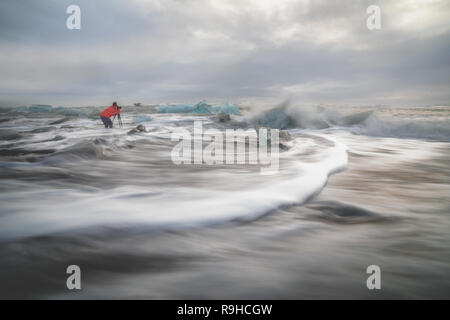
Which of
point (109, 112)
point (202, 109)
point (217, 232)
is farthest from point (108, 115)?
point (202, 109)

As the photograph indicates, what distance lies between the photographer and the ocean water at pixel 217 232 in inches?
42.2

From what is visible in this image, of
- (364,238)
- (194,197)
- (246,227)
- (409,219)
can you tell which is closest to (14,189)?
(194,197)

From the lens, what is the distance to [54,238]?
1386 mm

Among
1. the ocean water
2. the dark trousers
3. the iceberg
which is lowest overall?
the ocean water

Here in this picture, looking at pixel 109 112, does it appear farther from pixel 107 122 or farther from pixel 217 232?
pixel 217 232

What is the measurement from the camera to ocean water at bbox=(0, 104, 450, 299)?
42.2 inches

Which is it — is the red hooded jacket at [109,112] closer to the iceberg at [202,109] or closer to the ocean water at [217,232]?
the ocean water at [217,232]

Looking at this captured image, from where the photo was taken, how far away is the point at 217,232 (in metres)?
1.61

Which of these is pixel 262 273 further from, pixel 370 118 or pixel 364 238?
pixel 370 118

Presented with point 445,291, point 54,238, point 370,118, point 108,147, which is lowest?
point 445,291

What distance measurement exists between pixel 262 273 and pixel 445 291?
0.74 metres

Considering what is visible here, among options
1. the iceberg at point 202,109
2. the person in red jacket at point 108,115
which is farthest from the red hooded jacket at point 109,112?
the iceberg at point 202,109

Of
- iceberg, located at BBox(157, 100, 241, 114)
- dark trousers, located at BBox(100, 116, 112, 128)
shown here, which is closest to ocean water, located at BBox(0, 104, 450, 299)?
dark trousers, located at BBox(100, 116, 112, 128)

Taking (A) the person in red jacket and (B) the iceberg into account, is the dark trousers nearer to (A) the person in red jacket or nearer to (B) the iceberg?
(A) the person in red jacket
